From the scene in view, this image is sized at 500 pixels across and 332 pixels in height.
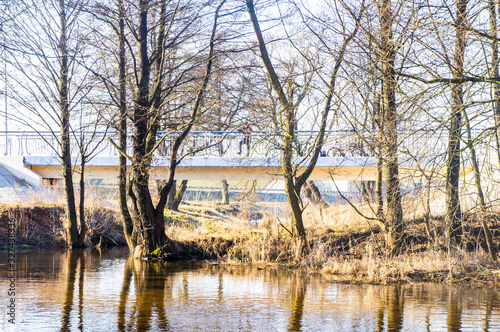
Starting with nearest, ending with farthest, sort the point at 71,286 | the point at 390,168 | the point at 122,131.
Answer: the point at 71,286, the point at 390,168, the point at 122,131

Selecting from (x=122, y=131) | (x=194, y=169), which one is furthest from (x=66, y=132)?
(x=194, y=169)

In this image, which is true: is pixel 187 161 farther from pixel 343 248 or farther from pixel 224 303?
pixel 224 303

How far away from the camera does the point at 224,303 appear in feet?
31.6

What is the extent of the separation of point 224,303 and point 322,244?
18.6 ft

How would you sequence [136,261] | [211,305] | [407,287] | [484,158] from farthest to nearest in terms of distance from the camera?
[136,261]
[407,287]
[211,305]
[484,158]

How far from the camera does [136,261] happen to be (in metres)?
16.0

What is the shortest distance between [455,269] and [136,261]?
29.1 ft

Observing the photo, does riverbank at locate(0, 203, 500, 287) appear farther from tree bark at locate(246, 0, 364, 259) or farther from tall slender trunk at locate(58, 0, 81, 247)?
tall slender trunk at locate(58, 0, 81, 247)

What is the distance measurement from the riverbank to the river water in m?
0.79

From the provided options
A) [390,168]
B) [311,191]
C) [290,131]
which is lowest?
[311,191]

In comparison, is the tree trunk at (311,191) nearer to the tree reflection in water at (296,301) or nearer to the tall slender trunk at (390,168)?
the tall slender trunk at (390,168)

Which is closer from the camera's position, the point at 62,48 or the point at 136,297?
the point at 136,297

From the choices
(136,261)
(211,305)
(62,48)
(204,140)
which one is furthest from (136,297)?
(204,140)

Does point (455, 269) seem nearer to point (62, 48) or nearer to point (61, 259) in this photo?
point (61, 259)
